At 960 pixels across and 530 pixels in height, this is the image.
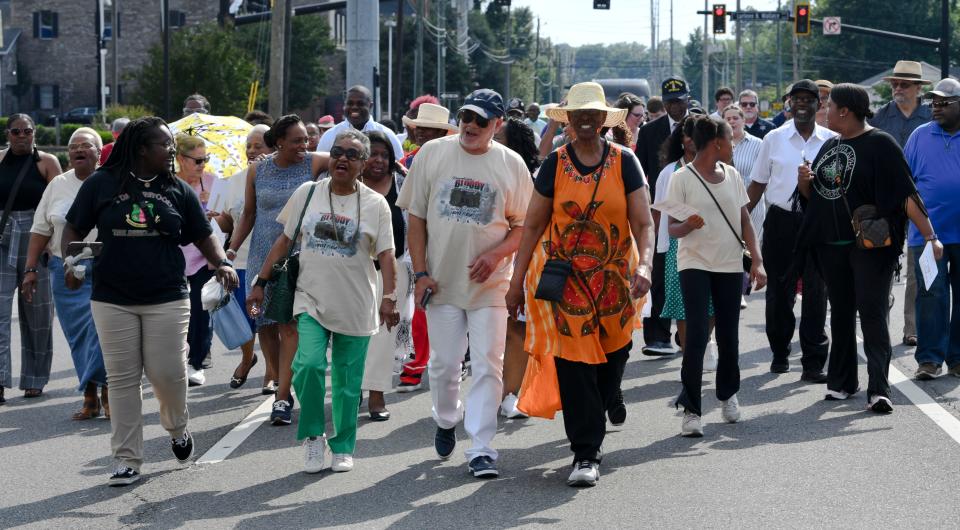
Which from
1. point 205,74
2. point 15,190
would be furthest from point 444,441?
point 205,74

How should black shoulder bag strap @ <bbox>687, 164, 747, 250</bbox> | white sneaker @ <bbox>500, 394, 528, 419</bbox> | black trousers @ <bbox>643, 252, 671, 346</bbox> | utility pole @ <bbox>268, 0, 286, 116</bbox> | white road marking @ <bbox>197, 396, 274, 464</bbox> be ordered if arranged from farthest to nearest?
utility pole @ <bbox>268, 0, 286, 116</bbox>
black trousers @ <bbox>643, 252, 671, 346</bbox>
white sneaker @ <bbox>500, 394, 528, 419</bbox>
black shoulder bag strap @ <bbox>687, 164, 747, 250</bbox>
white road marking @ <bbox>197, 396, 274, 464</bbox>

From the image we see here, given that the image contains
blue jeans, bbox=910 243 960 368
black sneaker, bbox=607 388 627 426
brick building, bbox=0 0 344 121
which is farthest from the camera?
brick building, bbox=0 0 344 121

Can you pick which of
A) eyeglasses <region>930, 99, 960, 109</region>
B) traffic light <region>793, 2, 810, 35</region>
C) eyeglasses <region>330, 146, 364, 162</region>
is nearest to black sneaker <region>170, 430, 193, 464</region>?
eyeglasses <region>330, 146, 364, 162</region>

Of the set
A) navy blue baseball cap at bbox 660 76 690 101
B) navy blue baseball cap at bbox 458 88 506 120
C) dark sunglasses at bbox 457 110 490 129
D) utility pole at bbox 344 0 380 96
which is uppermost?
utility pole at bbox 344 0 380 96

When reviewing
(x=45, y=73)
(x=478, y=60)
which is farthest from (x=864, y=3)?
(x=45, y=73)

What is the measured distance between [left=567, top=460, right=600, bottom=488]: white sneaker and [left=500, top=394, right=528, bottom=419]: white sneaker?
1902 mm

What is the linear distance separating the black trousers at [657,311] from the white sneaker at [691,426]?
11.6 ft

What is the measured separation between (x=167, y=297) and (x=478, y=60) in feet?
297

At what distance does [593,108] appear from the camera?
23.8 ft

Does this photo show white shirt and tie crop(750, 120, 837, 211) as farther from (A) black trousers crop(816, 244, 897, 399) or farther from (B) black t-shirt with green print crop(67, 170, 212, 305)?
(B) black t-shirt with green print crop(67, 170, 212, 305)

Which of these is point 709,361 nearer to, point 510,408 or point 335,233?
point 510,408

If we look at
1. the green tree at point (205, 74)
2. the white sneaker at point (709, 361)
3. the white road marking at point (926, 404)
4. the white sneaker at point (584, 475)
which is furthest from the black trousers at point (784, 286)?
the green tree at point (205, 74)

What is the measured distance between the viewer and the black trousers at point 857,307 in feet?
30.5

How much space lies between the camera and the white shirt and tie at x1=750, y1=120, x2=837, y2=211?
11.0m
